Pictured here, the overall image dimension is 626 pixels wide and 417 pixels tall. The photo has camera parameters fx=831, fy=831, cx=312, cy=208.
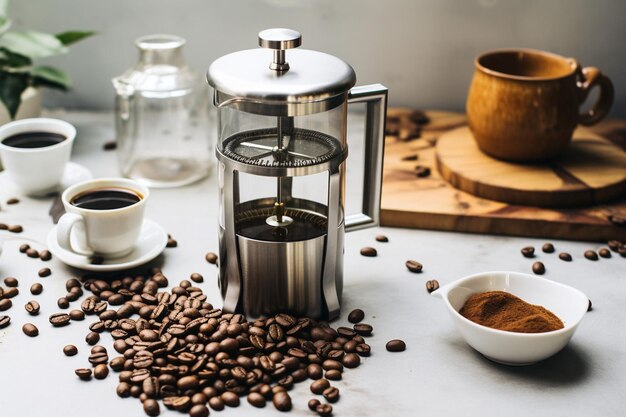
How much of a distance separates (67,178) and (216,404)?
2.22 feet

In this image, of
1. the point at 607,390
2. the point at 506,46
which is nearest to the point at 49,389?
the point at 607,390

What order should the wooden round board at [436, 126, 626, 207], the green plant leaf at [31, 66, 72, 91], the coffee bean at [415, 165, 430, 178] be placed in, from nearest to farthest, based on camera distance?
the wooden round board at [436, 126, 626, 207]
the coffee bean at [415, 165, 430, 178]
the green plant leaf at [31, 66, 72, 91]

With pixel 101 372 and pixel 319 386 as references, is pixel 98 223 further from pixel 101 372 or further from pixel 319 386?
pixel 319 386

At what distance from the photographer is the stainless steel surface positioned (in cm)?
95

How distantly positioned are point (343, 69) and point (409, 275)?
1.17ft

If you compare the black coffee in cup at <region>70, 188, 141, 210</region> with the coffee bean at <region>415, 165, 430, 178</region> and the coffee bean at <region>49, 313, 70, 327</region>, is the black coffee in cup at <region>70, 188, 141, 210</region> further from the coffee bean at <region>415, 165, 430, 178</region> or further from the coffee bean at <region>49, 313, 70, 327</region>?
the coffee bean at <region>415, 165, 430, 178</region>

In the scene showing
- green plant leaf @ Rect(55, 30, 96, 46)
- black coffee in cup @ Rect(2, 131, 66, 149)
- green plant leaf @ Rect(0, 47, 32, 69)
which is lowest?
black coffee in cup @ Rect(2, 131, 66, 149)

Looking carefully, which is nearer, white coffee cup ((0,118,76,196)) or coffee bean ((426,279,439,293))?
coffee bean ((426,279,439,293))

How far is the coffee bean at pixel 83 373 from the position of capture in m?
0.96

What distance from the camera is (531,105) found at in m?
1.36

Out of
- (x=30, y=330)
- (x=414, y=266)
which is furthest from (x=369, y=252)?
(x=30, y=330)

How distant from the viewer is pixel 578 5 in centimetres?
160

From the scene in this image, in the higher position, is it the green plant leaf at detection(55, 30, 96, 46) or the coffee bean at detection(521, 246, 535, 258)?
the green plant leaf at detection(55, 30, 96, 46)

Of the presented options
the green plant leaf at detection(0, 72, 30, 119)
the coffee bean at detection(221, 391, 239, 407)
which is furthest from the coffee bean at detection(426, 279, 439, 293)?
the green plant leaf at detection(0, 72, 30, 119)
